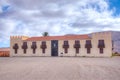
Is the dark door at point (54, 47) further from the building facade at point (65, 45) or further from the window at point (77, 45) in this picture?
the window at point (77, 45)

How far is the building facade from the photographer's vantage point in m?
53.8

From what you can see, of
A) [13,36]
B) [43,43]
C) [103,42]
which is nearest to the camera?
[103,42]

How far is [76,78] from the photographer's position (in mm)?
15727

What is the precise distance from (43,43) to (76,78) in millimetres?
45596

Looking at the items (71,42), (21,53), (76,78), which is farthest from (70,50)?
(76,78)

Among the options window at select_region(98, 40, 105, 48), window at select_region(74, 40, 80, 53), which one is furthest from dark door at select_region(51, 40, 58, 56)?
window at select_region(98, 40, 105, 48)

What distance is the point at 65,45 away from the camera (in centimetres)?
5791

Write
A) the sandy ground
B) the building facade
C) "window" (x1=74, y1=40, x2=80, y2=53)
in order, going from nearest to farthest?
the sandy ground, the building facade, "window" (x1=74, y1=40, x2=80, y2=53)

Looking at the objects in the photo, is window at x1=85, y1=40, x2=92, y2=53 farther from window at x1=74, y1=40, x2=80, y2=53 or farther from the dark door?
the dark door

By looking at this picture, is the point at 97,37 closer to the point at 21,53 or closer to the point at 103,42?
the point at 103,42

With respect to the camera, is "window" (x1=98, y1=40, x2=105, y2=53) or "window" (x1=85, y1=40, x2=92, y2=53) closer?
"window" (x1=98, y1=40, x2=105, y2=53)

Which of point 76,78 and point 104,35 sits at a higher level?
point 104,35

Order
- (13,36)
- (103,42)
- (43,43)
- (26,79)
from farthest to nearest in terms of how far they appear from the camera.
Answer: (13,36) → (43,43) → (103,42) → (26,79)

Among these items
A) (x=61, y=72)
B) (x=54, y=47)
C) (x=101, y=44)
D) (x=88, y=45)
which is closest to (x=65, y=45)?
(x=54, y=47)
